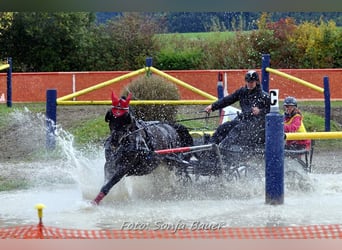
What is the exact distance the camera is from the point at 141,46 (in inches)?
843

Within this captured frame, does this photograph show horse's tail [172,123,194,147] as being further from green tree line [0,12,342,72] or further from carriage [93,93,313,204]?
green tree line [0,12,342,72]

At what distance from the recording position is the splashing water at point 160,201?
6.99 meters

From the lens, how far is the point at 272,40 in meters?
20.6

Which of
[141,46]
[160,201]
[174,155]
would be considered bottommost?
[160,201]

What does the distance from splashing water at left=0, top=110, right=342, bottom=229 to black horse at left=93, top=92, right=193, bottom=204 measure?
0.25m

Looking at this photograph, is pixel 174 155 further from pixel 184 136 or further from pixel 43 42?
pixel 43 42

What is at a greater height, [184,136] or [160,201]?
[184,136]

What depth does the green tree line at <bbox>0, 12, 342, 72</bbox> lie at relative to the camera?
20297mm

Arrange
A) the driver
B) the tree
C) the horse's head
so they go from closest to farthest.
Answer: the horse's head, the driver, the tree

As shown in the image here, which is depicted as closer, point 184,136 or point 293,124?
point 184,136

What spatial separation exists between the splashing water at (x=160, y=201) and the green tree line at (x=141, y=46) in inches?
439

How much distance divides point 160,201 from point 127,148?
2.15 ft

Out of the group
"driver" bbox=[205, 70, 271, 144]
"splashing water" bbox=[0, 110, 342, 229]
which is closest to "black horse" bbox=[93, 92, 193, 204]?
"splashing water" bbox=[0, 110, 342, 229]

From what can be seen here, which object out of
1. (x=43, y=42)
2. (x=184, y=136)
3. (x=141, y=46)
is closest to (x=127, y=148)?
(x=184, y=136)
